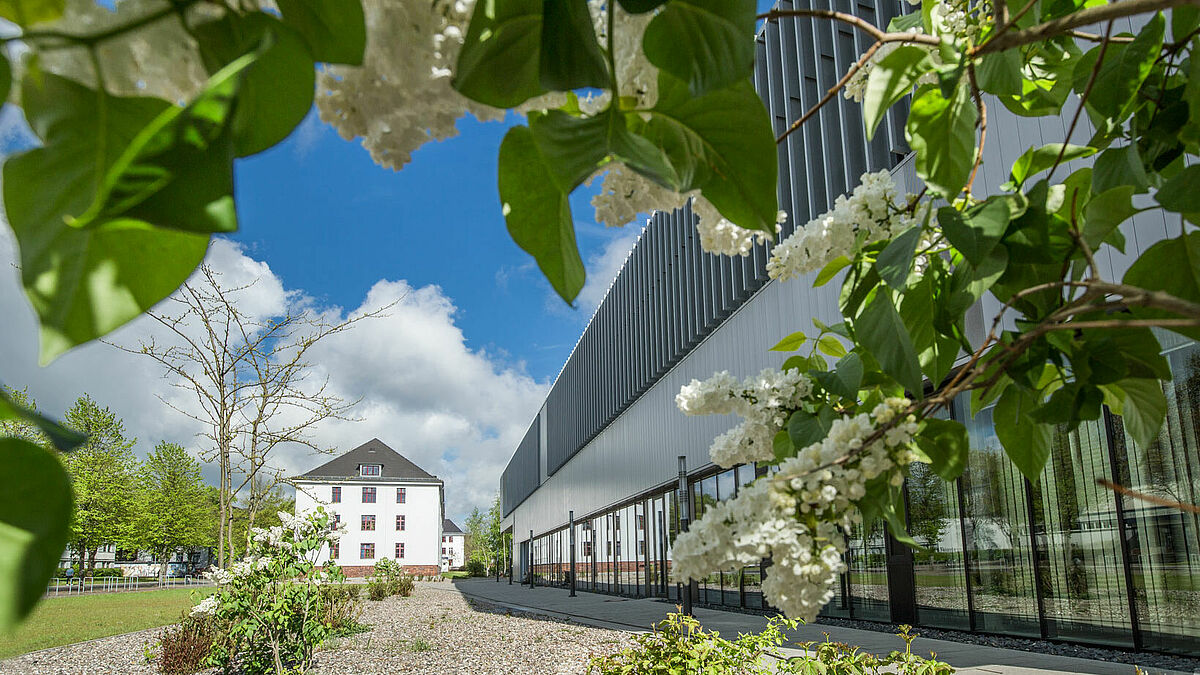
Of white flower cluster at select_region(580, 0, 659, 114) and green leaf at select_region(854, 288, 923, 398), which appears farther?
green leaf at select_region(854, 288, 923, 398)

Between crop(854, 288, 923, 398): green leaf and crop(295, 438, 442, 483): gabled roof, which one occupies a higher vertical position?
crop(295, 438, 442, 483): gabled roof

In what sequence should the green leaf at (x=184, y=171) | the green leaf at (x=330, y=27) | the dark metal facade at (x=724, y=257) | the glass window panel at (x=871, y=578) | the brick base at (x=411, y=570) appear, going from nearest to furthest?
the green leaf at (x=184, y=171)
the green leaf at (x=330, y=27)
the glass window panel at (x=871, y=578)
the dark metal facade at (x=724, y=257)
the brick base at (x=411, y=570)

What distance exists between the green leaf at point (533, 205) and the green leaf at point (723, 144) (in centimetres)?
10

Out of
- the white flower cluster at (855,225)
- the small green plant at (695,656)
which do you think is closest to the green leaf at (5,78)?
the white flower cluster at (855,225)

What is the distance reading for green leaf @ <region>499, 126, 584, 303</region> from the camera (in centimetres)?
50

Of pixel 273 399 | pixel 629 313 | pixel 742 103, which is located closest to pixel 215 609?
pixel 273 399

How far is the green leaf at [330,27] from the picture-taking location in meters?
0.35

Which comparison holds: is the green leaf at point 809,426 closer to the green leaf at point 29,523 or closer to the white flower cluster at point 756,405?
the white flower cluster at point 756,405

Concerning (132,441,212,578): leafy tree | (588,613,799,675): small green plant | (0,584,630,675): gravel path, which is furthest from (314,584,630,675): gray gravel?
(132,441,212,578): leafy tree

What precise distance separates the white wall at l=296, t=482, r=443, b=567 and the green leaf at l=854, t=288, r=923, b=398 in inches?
2344

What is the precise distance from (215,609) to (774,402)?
8812 millimetres

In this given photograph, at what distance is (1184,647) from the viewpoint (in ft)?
22.4

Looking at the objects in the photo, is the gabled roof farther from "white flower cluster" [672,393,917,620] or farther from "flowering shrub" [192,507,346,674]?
"white flower cluster" [672,393,917,620]

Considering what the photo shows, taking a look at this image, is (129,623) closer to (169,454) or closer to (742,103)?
(742,103)
